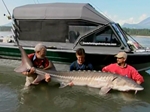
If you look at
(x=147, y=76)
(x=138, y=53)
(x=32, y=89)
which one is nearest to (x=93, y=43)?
(x=138, y=53)

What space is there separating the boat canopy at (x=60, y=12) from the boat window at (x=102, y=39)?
30 cm

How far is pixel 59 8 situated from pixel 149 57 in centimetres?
298

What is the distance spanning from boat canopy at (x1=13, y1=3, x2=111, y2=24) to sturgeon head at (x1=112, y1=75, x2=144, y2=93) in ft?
8.08

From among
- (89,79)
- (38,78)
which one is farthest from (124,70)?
(38,78)

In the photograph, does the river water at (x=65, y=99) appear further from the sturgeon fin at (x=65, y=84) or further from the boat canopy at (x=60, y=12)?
the boat canopy at (x=60, y=12)

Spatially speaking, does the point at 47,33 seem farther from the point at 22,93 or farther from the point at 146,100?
the point at 146,100

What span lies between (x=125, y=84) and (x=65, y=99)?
120 cm

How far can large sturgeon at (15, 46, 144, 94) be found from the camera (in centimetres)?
471

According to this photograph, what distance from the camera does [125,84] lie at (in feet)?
15.4

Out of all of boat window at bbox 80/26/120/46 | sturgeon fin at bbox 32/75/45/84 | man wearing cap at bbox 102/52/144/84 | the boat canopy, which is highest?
the boat canopy

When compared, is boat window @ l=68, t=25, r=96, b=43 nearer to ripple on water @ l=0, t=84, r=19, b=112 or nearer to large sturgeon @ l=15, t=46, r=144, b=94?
large sturgeon @ l=15, t=46, r=144, b=94

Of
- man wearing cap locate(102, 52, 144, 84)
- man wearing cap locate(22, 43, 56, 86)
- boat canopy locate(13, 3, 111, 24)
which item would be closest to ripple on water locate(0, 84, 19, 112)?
man wearing cap locate(22, 43, 56, 86)

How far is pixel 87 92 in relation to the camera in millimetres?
5035

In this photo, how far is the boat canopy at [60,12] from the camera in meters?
6.88
